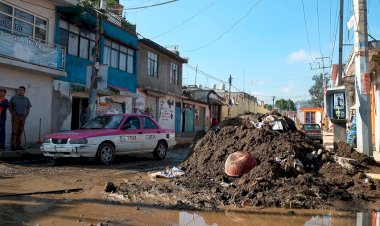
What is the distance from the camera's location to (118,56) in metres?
25.7

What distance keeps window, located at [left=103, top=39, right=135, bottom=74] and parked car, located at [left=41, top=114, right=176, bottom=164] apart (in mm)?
10662

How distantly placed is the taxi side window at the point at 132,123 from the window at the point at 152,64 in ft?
54.2

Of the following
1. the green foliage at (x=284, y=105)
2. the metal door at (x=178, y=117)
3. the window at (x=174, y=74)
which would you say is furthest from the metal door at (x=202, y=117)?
the green foliage at (x=284, y=105)

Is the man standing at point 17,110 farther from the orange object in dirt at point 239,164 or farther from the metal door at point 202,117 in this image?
the metal door at point 202,117

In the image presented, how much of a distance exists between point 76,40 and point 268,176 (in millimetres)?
15745

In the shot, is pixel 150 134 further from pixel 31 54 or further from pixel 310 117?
pixel 310 117

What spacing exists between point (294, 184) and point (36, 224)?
4918mm

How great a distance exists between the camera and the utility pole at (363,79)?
11.3m

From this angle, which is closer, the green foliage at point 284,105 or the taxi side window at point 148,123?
the taxi side window at point 148,123

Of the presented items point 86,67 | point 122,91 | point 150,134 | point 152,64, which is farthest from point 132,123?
point 152,64

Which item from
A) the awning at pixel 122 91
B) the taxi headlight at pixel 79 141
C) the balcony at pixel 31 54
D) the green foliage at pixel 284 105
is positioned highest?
the green foliage at pixel 284 105

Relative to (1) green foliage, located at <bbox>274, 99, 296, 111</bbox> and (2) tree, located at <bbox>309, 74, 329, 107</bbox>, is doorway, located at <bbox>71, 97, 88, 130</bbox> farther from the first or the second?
(1) green foliage, located at <bbox>274, 99, 296, 111</bbox>

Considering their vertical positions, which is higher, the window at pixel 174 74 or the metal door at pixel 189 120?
the window at pixel 174 74

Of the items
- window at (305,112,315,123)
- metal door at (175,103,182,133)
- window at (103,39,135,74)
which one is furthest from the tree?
window at (103,39,135,74)
